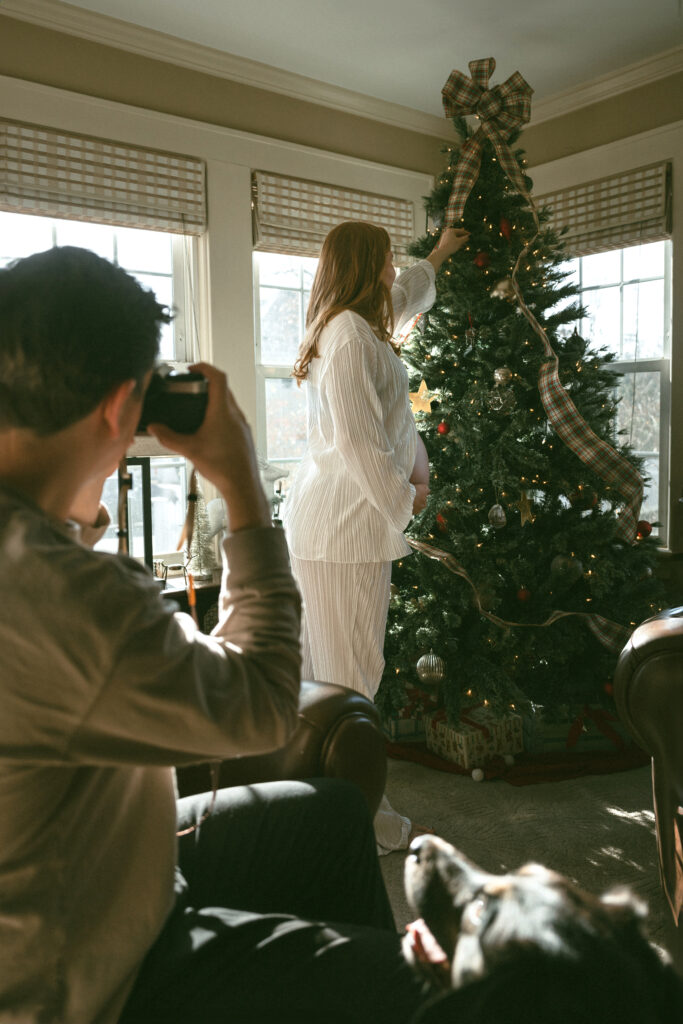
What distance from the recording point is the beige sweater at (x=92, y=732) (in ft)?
2.13

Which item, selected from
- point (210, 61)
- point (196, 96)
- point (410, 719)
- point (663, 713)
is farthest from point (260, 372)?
point (663, 713)

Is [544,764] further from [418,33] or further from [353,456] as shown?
[418,33]

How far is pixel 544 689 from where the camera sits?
2.87 meters

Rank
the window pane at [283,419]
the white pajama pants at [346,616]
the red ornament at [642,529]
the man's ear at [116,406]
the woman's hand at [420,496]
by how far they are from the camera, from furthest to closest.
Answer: the window pane at [283,419], the red ornament at [642,529], the woman's hand at [420,496], the white pajama pants at [346,616], the man's ear at [116,406]

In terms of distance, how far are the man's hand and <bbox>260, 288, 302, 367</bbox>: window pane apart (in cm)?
320

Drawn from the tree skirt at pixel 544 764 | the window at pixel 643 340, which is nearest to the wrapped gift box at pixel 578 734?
the tree skirt at pixel 544 764

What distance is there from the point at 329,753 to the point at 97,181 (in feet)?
9.09

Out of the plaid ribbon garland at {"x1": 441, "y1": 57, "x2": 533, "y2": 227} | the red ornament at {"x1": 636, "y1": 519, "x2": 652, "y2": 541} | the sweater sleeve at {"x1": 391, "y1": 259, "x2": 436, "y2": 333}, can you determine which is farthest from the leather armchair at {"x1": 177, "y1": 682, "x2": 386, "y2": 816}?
A: the plaid ribbon garland at {"x1": 441, "y1": 57, "x2": 533, "y2": 227}

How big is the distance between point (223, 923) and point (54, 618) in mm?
425

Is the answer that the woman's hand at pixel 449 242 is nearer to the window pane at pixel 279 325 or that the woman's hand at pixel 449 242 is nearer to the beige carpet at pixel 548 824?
the window pane at pixel 279 325

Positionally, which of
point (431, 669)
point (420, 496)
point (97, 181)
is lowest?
point (431, 669)

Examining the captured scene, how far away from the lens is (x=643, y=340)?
3.81 m

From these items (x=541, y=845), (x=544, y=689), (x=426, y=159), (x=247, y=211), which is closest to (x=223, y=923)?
(x=541, y=845)

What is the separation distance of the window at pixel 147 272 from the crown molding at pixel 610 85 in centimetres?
195
